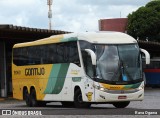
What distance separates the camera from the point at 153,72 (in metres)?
54.4

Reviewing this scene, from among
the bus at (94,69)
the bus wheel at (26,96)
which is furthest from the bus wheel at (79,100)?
the bus wheel at (26,96)

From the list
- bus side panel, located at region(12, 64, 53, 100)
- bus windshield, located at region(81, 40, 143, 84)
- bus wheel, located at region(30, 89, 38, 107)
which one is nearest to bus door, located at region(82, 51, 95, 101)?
bus windshield, located at region(81, 40, 143, 84)

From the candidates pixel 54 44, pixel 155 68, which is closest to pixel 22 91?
pixel 54 44

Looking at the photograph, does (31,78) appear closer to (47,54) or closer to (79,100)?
(47,54)

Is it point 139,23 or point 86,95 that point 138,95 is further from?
point 139,23

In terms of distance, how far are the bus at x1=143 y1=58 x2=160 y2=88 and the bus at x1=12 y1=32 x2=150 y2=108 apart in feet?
99.1

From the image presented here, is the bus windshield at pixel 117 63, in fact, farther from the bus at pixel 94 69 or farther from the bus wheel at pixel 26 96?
the bus wheel at pixel 26 96

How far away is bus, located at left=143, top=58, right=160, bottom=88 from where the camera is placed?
5397cm

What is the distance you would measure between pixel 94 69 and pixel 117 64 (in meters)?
0.89

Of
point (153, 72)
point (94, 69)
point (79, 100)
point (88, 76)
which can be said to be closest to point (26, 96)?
point (79, 100)

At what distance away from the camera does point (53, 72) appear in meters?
24.3

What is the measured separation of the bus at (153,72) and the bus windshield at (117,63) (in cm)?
3197

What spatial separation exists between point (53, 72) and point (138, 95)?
Answer: 440 centimetres

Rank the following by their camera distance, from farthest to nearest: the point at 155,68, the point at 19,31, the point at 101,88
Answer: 1. the point at 155,68
2. the point at 19,31
3. the point at 101,88
